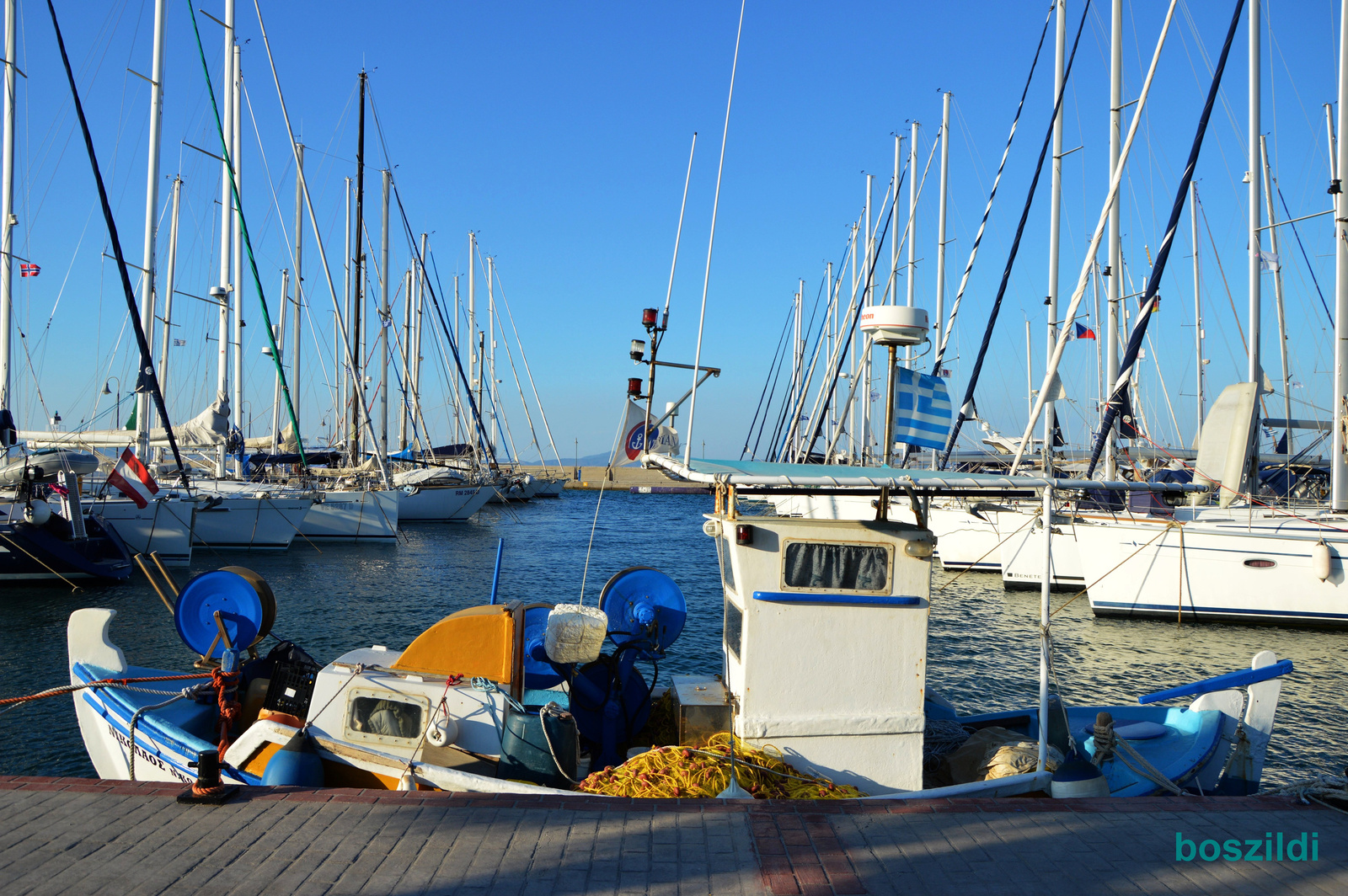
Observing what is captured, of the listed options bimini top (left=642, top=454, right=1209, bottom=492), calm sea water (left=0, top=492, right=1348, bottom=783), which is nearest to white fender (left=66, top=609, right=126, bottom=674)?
calm sea water (left=0, top=492, right=1348, bottom=783)

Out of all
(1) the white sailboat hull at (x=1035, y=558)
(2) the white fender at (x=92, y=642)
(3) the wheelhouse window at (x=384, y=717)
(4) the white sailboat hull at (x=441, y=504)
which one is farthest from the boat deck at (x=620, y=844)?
(4) the white sailboat hull at (x=441, y=504)

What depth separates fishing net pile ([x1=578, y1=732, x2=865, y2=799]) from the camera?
5949mm

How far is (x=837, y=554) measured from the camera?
20.8 ft

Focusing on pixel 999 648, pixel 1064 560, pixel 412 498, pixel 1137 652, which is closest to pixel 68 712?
pixel 999 648

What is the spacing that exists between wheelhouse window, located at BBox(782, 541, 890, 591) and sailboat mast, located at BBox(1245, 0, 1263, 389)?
21098 mm

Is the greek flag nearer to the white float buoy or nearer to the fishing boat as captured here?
the fishing boat

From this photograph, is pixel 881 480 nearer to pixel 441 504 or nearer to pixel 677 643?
pixel 677 643

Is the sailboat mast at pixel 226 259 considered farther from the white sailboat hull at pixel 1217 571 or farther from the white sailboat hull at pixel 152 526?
the white sailboat hull at pixel 1217 571

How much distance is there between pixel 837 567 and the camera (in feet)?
20.8

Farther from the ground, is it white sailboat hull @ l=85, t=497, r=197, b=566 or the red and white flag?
the red and white flag

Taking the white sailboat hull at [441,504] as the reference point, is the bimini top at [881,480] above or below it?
above

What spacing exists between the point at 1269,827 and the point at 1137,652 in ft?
41.6

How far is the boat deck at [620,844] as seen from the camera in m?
4.50

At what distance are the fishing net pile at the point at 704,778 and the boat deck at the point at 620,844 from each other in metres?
0.41
